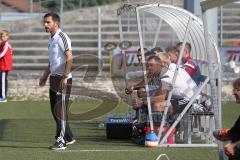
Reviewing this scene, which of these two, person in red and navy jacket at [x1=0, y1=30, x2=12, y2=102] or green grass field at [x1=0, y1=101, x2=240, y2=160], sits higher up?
person in red and navy jacket at [x1=0, y1=30, x2=12, y2=102]

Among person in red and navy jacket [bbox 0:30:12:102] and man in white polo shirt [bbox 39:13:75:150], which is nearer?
man in white polo shirt [bbox 39:13:75:150]

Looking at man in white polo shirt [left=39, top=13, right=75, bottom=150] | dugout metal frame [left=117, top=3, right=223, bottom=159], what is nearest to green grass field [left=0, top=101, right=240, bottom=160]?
man in white polo shirt [left=39, top=13, right=75, bottom=150]

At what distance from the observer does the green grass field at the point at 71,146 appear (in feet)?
34.7

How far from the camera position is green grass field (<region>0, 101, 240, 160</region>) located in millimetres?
10562

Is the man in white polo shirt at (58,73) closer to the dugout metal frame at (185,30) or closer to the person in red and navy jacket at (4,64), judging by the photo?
the dugout metal frame at (185,30)

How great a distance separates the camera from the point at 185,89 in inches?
476

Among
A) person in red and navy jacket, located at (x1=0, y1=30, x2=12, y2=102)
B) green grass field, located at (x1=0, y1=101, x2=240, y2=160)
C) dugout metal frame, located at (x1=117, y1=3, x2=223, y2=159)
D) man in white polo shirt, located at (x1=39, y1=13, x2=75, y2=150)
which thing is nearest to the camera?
green grass field, located at (x1=0, y1=101, x2=240, y2=160)

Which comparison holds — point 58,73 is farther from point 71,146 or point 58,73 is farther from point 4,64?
point 4,64

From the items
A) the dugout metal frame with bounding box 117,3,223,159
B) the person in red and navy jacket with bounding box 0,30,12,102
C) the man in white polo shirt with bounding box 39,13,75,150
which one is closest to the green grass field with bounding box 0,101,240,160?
the man in white polo shirt with bounding box 39,13,75,150

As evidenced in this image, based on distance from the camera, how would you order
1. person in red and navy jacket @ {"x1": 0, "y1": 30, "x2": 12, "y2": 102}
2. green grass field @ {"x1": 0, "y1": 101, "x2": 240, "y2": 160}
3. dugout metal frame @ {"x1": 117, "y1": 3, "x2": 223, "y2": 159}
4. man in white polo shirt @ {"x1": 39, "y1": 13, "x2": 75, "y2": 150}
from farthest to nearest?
person in red and navy jacket @ {"x1": 0, "y1": 30, "x2": 12, "y2": 102}, dugout metal frame @ {"x1": 117, "y1": 3, "x2": 223, "y2": 159}, man in white polo shirt @ {"x1": 39, "y1": 13, "x2": 75, "y2": 150}, green grass field @ {"x1": 0, "y1": 101, "x2": 240, "y2": 160}

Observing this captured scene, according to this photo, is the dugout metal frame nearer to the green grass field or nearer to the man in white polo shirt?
the green grass field

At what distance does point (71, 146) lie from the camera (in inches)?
455

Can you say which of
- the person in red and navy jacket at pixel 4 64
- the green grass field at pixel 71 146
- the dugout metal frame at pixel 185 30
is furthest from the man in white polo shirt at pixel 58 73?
the person in red and navy jacket at pixel 4 64

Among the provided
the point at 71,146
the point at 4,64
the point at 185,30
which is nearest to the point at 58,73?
the point at 71,146
